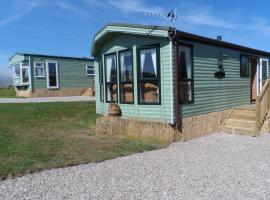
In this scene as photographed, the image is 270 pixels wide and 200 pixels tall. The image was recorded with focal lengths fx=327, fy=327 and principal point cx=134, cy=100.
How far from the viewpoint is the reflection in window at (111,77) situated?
10.7 metres

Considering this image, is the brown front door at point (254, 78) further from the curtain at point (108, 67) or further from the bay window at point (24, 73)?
the bay window at point (24, 73)

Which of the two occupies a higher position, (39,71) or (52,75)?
(39,71)

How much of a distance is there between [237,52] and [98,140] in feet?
21.4

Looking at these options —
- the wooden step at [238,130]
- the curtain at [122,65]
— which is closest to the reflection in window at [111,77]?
the curtain at [122,65]

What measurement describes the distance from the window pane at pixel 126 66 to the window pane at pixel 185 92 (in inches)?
64.6

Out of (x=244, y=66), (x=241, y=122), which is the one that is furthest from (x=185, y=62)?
(x=244, y=66)

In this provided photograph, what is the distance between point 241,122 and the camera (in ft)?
33.9

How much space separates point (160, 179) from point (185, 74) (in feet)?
14.6

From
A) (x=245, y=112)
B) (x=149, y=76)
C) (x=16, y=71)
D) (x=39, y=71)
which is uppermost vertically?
(x=16, y=71)

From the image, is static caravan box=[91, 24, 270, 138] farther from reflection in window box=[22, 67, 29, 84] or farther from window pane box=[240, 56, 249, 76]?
reflection in window box=[22, 67, 29, 84]

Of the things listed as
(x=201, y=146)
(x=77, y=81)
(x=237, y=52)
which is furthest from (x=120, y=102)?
(x=77, y=81)

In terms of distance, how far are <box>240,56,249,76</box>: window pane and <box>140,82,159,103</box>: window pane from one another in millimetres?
4889

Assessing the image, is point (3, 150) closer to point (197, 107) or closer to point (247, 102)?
point (197, 107)

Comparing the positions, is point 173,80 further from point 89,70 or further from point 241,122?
point 89,70
